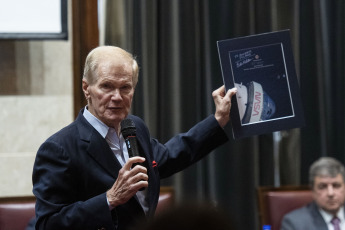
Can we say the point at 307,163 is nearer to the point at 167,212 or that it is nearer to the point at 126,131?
the point at 126,131

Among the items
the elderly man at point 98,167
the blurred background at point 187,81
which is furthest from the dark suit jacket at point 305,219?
the elderly man at point 98,167

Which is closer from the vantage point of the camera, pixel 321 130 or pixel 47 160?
pixel 47 160

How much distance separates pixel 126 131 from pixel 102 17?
6.84 ft

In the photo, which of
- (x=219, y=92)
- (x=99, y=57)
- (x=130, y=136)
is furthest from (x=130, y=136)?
(x=219, y=92)

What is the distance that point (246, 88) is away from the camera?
255cm

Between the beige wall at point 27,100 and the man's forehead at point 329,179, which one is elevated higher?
the beige wall at point 27,100

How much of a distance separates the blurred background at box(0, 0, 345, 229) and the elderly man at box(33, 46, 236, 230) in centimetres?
173

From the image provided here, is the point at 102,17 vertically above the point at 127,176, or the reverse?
the point at 102,17

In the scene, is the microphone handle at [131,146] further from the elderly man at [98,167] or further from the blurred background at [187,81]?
the blurred background at [187,81]

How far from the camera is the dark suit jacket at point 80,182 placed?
1898mm

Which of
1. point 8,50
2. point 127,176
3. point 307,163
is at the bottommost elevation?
point 307,163

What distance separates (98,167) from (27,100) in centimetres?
194

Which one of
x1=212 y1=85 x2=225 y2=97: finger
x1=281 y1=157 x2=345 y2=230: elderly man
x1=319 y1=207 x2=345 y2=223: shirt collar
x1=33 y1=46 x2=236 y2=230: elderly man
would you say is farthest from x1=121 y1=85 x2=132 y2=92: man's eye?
x1=319 y1=207 x2=345 y2=223: shirt collar

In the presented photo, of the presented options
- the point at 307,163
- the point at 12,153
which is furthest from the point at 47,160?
the point at 307,163
